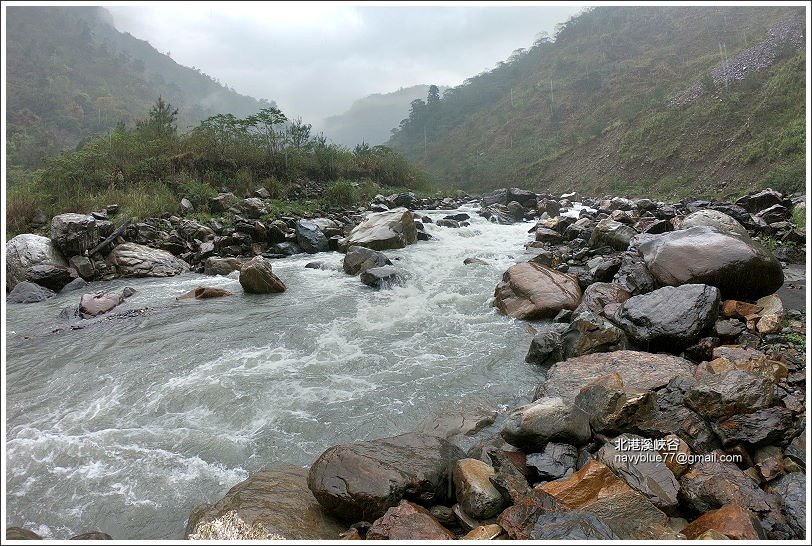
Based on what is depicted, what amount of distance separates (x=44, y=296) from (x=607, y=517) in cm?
958

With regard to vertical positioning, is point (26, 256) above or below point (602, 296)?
above

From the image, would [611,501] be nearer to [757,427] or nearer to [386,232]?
[757,427]

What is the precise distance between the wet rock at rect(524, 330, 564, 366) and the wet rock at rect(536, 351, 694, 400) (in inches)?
16.8

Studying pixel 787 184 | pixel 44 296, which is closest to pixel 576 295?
pixel 44 296

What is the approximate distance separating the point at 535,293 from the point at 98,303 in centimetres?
708

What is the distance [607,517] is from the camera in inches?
89.4

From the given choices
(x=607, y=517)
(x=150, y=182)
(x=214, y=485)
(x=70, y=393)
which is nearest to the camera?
(x=607, y=517)

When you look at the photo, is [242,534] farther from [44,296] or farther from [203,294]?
[44,296]

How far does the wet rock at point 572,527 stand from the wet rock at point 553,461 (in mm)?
511

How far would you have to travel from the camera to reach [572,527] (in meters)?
2.14

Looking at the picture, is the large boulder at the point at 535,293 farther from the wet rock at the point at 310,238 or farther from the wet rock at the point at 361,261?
the wet rock at the point at 310,238

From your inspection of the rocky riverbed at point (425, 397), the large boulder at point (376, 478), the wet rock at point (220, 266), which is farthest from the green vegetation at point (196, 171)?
the large boulder at point (376, 478)

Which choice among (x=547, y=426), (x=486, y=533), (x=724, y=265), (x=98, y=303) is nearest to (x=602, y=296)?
(x=724, y=265)

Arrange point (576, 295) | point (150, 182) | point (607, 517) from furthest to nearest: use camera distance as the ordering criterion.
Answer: point (150, 182)
point (576, 295)
point (607, 517)
